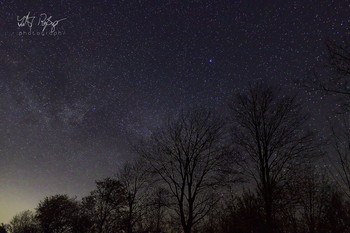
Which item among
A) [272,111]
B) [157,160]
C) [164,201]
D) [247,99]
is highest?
[247,99]

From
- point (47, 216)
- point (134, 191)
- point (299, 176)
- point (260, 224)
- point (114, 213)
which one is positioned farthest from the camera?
point (47, 216)

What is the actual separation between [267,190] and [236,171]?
2981mm

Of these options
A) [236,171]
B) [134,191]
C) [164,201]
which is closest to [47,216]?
[134,191]

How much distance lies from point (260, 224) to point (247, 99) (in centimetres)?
795

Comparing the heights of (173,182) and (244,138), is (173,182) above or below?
below

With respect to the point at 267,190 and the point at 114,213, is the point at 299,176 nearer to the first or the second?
the point at 267,190

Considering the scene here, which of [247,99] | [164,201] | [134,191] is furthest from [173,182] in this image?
[134,191]

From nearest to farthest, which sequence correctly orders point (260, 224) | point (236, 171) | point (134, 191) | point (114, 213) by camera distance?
1. point (260, 224)
2. point (236, 171)
3. point (134, 191)
4. point (114, 213)

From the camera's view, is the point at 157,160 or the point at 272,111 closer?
the point at 272,111

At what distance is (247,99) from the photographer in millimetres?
15875

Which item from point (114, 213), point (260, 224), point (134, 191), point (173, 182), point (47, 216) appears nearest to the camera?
point (260, 224)

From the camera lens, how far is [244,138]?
15.3 meters

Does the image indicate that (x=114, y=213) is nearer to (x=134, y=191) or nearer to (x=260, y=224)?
(x=134, y=191)

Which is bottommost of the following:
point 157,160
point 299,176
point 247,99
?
point 299,176
